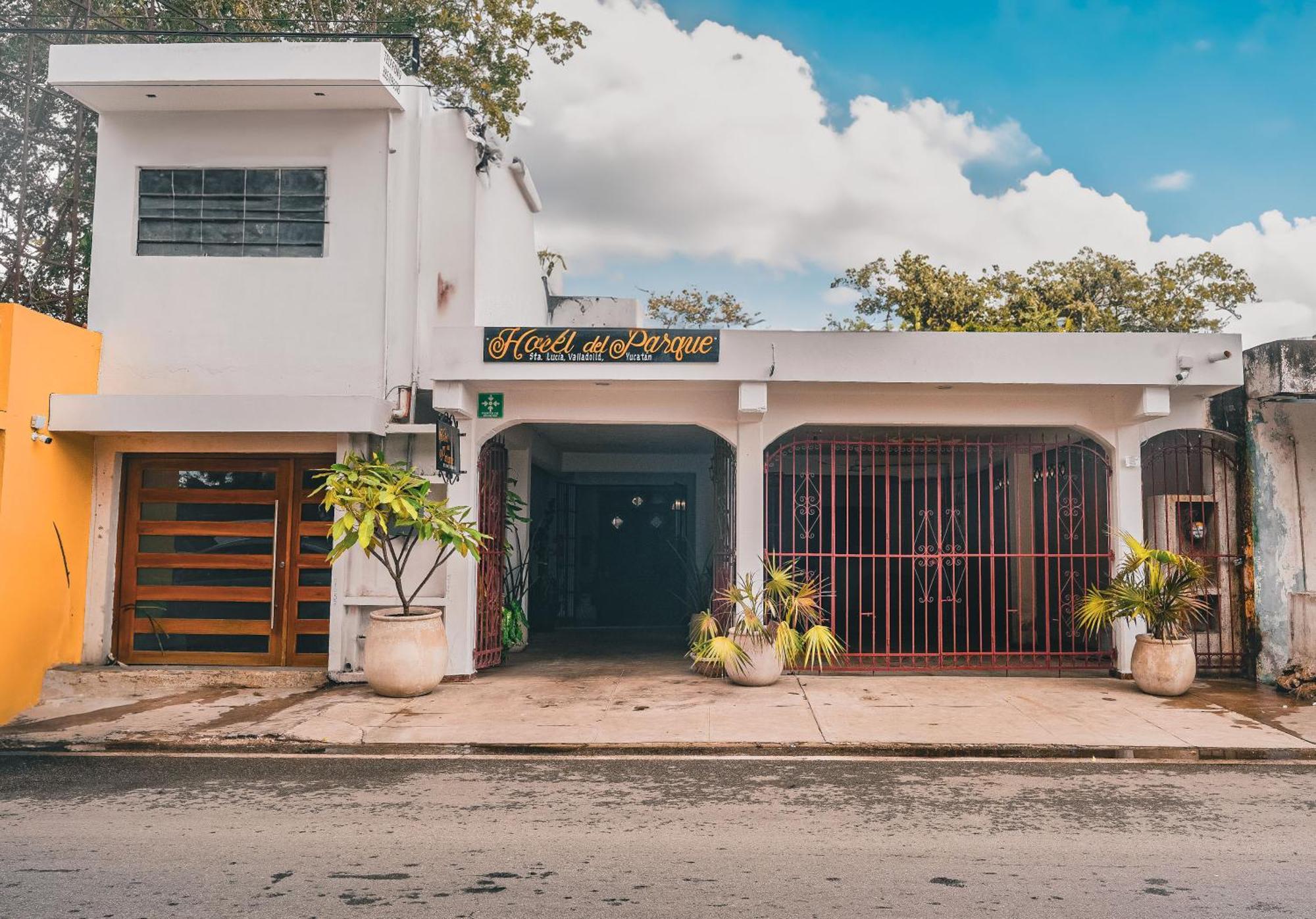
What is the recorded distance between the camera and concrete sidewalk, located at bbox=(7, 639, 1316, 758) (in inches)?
253

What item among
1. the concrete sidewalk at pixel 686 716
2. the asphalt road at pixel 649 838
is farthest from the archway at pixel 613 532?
the asphalt road at pixel 649 838

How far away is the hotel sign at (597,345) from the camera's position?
8.50 meters

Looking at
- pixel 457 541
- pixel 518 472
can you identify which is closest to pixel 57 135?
pixel 518 472

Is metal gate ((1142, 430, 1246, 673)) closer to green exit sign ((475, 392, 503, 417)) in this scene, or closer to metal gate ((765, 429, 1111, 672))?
metal gate ((765, 429, 1111, 672))

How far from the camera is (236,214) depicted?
9.20 meters

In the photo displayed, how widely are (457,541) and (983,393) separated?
5687 millimetres

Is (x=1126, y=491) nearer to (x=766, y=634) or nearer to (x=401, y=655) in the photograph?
(x=766, y=634)

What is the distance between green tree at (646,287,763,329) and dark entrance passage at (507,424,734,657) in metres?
11.3

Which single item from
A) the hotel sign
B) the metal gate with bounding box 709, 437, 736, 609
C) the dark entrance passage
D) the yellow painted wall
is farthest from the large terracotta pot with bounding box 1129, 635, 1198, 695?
the yellow painted wall

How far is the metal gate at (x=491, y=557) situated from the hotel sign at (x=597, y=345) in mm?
1273

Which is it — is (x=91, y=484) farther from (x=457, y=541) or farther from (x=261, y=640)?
(x=457, y=541)

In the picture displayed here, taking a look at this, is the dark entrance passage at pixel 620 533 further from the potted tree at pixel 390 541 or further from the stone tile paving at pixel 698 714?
the potted tree at pixel 390 541

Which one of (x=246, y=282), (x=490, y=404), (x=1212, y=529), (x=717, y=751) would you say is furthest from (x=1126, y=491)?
(x=246, y=282)

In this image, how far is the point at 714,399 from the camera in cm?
919
